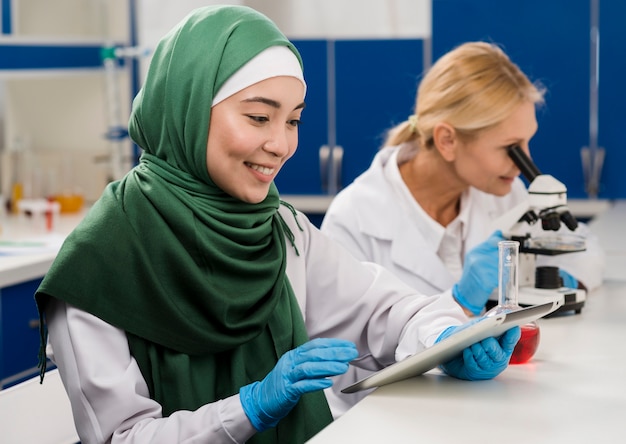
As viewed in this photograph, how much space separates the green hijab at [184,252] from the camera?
164 cm

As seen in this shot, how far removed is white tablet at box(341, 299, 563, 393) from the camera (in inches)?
60.2

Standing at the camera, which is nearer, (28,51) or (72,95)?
(28,51)

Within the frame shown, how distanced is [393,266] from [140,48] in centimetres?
229

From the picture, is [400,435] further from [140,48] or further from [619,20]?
[140,48]

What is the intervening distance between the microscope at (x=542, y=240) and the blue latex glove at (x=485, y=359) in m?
0.55

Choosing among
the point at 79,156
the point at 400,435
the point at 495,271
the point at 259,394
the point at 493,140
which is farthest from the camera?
the point at 79,156

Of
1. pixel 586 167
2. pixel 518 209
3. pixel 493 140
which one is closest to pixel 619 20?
pixel 586 167

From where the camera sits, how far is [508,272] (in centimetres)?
176

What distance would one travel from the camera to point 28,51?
403 centimetres

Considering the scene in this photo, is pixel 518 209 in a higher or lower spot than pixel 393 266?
higher

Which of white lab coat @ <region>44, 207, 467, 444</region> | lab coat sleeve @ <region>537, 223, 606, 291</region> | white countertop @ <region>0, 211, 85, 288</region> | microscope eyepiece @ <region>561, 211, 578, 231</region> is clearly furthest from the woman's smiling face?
white countertop @ <region>0, 211, 85, 288</region>

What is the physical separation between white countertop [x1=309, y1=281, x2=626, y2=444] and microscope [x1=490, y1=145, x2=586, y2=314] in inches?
11.8

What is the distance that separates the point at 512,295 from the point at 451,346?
28cm

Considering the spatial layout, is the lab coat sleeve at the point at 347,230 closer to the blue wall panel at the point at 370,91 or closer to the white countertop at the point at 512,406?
the white countertop at the point at 512,406
